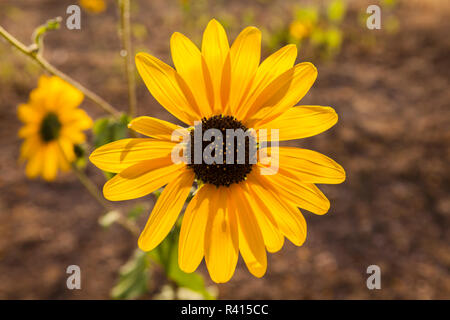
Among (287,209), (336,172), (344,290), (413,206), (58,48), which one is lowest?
(344,290)

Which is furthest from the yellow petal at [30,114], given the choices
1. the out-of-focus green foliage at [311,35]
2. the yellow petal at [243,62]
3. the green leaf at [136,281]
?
the out-of-focus green foliage at [311,35]

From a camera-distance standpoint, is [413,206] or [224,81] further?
[413,206]

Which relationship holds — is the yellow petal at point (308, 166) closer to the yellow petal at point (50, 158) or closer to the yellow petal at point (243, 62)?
the yellow petal at point (243, 62)

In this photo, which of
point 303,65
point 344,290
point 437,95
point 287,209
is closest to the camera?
point 303,65

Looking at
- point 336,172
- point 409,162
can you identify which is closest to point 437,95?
point 409,162

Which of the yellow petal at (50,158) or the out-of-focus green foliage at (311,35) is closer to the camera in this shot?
the yellow petal at (50,158)

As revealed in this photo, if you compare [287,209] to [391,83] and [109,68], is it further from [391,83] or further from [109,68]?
[109,68]

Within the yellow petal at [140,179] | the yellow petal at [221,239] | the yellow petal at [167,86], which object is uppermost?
the yellow petal at [167,86]

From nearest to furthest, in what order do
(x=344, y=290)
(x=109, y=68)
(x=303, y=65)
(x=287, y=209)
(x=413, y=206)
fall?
1. (x=303, y=65)
2. (x=287, y=209)
3. (x=344, y=290)
4. (x=413, y=206)
5. (x=109, y=68)
